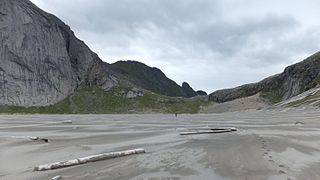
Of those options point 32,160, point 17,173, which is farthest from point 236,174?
point 32,160

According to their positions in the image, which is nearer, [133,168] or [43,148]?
[133,168]

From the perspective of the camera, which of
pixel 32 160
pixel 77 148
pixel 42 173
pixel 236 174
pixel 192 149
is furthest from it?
pixel 77 148

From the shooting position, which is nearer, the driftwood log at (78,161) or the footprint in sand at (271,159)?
the footprint in sand at (271,159)

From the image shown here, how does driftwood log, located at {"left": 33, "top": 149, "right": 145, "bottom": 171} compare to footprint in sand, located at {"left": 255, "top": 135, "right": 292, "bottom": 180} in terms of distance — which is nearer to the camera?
footprint in sand, located at {"left": 255, "top": 135, "right": 292, "bottom": 180}

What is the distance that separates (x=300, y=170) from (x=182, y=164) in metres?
4.02

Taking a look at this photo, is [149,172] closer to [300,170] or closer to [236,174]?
[236,174]

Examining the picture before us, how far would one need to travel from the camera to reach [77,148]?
21234 millimetres

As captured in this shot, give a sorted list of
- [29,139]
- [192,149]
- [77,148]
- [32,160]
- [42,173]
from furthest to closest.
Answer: [29,139], [77,148], [192,149], [32,160], [42,173]

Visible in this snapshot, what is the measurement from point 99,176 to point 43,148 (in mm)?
10071

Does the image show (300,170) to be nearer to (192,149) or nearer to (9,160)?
(192,149)

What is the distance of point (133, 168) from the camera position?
13.7 m

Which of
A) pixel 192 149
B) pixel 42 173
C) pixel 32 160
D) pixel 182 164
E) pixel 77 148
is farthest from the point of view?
pixel 77 148

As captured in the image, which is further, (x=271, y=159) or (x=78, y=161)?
(x=271, y=159)

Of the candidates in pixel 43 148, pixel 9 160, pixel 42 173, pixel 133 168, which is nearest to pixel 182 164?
pixel 133 168
